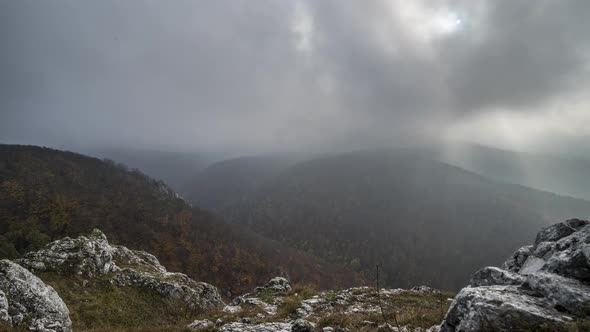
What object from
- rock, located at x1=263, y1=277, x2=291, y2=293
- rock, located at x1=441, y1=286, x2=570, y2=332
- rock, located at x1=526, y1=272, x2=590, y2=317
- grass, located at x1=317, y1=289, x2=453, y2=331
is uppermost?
rock, located at x1=526, y1=272, x2=590, y2=317

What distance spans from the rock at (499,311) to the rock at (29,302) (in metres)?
17.1

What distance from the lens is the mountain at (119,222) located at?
90812 millimetres

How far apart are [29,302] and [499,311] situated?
2012 cm

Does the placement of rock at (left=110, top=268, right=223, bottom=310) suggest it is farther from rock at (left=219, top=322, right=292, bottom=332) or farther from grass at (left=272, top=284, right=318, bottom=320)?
rock at (left=219, top=322, right=292, bottom=332)

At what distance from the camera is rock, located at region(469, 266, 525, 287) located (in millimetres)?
9516

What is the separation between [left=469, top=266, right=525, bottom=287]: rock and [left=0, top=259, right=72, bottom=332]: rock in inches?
770

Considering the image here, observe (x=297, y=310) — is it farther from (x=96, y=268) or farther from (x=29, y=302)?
(x=96, y=268)

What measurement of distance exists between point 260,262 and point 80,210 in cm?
8018

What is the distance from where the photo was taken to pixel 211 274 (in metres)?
109

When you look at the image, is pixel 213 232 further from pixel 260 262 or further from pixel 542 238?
pixel 542 238

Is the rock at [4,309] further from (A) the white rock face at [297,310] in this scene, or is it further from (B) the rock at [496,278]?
(B) the rock at [496,278]

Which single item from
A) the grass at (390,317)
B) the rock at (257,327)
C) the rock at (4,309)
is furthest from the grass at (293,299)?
the rock at (4,309)

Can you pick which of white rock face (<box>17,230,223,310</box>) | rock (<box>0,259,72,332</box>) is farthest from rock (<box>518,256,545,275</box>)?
white rock face (<box>17,230,223,310</box>)

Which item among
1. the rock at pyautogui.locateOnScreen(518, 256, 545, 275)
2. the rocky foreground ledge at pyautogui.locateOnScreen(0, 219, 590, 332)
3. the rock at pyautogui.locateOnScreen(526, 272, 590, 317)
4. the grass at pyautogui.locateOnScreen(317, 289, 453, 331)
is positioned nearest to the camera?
the rock at pyautogui.locateOnScreen(526, 272, 590, 317)
